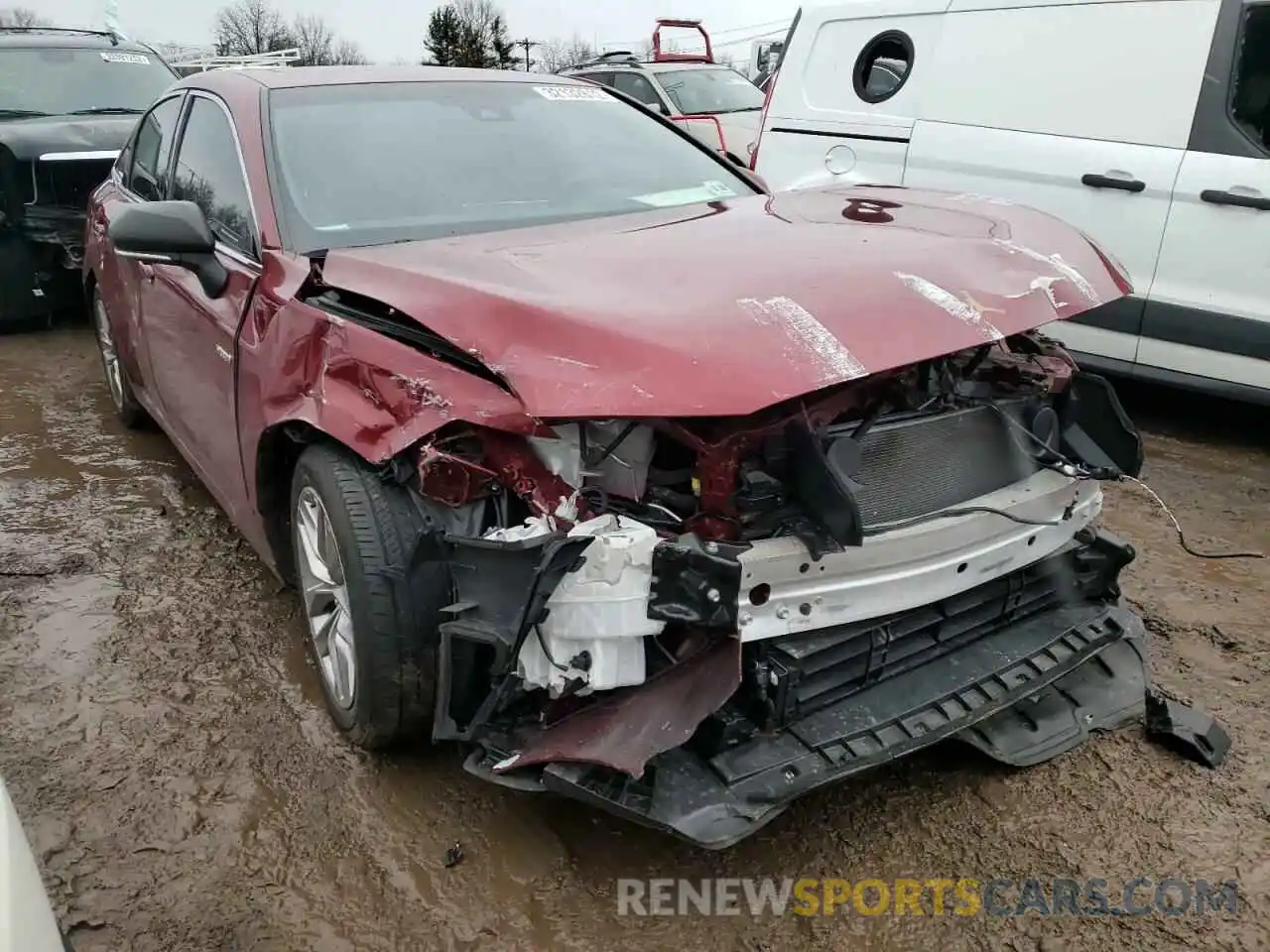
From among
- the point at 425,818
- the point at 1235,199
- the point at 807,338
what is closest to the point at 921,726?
the point at 807,338

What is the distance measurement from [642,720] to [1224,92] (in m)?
4.00

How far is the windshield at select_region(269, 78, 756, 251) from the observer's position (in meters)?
2.81

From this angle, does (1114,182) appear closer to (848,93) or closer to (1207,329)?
(1207,329)

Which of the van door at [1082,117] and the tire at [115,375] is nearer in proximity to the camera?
the van door at [1082,117]

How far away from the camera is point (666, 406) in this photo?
182 centimetres

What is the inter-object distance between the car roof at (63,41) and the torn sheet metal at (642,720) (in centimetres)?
750

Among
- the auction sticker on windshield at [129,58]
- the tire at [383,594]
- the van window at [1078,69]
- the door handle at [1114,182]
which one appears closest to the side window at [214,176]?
the tire at [383,594]

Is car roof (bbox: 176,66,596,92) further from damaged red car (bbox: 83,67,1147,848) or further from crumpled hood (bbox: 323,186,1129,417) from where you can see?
crumpled hood (bbox: 323,186,1129,417)

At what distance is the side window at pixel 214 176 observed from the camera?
9.61 ft

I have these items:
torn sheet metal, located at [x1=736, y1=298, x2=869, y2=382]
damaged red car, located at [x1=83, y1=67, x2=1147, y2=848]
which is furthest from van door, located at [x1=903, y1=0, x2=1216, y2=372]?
torn sheet metal, located at [x1=736, y1=298, x2=869, y2=382]

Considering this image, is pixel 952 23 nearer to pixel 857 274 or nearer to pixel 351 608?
pixel 857 274

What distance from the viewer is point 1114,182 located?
4.53 m

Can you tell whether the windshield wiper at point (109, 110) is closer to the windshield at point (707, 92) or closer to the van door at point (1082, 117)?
the windshield at point (707, 92)

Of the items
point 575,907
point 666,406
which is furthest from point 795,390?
point 575,907
